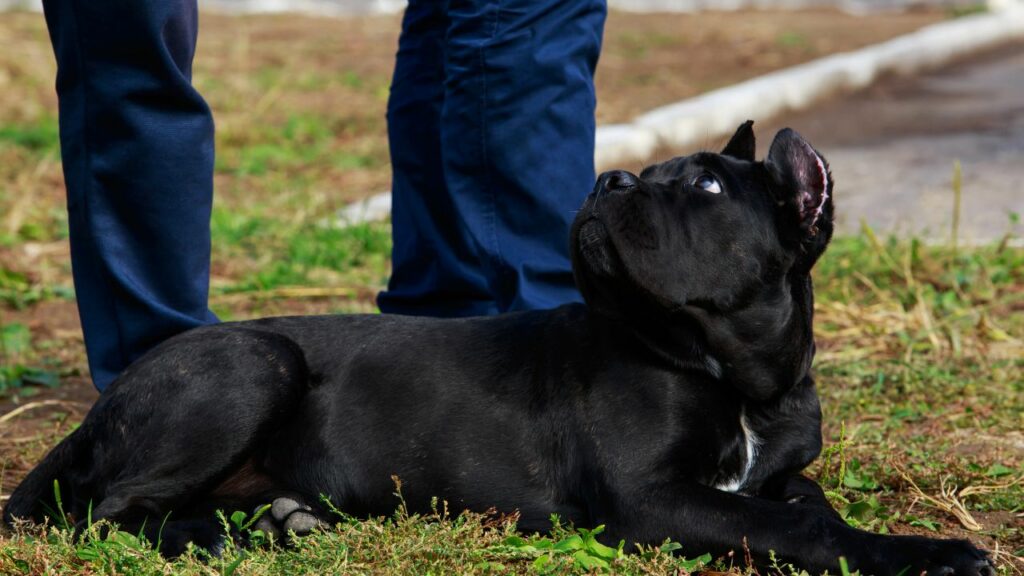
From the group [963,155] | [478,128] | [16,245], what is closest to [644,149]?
[963,155]

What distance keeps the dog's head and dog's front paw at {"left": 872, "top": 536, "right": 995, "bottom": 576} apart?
1.70 ft

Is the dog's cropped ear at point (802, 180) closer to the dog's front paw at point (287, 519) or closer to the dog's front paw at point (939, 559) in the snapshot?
the dog's front paw at point (939, 559)

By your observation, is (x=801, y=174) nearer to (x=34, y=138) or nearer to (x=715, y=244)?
(x=715, y=244)

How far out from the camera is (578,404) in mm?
3045

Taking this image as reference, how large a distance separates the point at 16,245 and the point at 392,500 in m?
3.70

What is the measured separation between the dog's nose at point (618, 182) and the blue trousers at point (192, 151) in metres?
0.90

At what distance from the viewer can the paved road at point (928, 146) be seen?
21.2 feet

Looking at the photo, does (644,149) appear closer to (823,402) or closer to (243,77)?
(243,77)

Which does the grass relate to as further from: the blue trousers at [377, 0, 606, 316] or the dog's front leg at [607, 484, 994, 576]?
the blue trousers at [377, 0, 606, 316]

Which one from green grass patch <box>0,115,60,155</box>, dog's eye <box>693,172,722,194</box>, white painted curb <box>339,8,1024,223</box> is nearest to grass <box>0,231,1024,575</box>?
dog's eye <box>693,172,722,194</box>

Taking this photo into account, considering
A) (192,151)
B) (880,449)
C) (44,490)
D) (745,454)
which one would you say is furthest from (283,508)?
(880,449)

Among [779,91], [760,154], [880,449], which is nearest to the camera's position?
[880,449]

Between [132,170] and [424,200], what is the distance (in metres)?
1.09

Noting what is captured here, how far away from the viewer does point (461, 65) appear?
3875 mm
